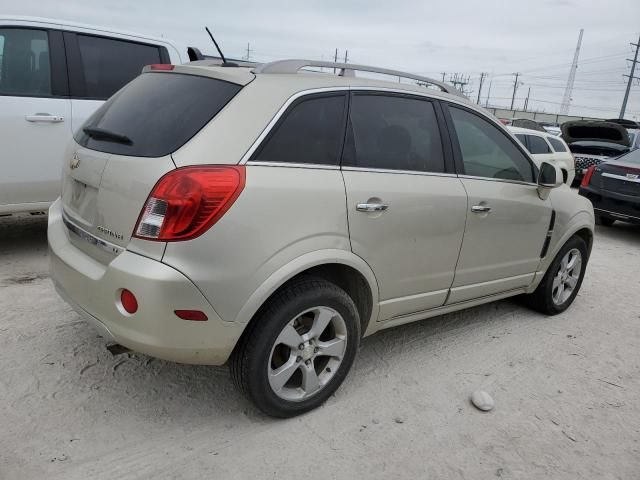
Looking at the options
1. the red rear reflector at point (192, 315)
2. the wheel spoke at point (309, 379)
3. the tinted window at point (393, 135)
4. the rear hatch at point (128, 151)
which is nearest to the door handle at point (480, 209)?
the tinted window at point (393, 135)

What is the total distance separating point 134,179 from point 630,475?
2.71m

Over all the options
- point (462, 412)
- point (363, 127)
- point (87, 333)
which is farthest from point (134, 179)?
point (462, 412)

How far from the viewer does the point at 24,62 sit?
4.43 metres

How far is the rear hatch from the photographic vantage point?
7.73ft

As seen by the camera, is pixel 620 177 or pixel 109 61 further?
pixel 620 177

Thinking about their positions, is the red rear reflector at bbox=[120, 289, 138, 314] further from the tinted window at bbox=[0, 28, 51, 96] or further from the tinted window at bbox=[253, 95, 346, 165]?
the tinted window at bbox=[0, 28, 51, 96]

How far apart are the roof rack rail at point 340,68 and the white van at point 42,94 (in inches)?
102

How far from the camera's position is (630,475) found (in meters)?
2.56

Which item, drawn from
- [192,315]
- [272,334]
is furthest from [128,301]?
[272,334]

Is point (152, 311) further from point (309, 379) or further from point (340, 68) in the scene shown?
point (340, 68)

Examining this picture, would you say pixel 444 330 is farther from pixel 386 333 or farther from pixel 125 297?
pixel 125 297

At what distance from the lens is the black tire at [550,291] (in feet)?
14.1

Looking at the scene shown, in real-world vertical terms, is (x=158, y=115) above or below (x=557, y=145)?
above

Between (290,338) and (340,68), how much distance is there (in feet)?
5.10
